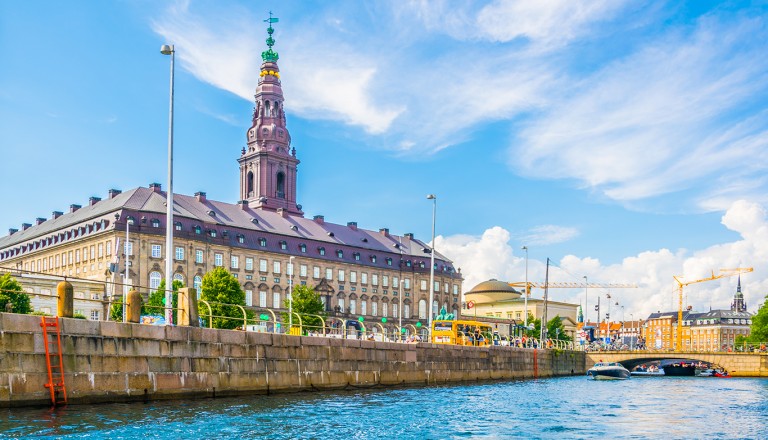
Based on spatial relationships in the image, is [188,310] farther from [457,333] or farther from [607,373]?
[607,373]

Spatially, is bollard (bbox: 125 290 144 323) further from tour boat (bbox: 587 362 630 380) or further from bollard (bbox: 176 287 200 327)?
tour boat (bbox: 587 362 630 380)

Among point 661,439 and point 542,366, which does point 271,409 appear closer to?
point 661,439

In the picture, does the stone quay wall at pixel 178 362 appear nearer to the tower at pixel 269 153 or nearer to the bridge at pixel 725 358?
the bridge at pixel 725 358

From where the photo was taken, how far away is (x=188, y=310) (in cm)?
3055

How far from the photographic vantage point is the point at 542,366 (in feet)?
261

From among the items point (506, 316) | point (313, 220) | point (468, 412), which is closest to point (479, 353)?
point (468, 412)

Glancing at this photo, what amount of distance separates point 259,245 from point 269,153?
2307 cm

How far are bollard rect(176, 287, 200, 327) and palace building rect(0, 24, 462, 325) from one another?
63.1 metres

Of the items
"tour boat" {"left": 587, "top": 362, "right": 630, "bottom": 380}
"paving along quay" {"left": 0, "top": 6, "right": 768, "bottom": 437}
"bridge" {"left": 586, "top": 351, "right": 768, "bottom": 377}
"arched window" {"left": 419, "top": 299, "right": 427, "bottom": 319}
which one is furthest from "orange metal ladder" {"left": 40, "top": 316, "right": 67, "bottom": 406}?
"arched window" {"left": 419, "top": 299, "right": 427, "bottom": 319}

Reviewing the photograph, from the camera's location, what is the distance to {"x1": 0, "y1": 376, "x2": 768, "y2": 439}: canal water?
73.1ft

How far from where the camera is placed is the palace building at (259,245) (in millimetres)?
109562

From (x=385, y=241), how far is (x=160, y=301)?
6783cm

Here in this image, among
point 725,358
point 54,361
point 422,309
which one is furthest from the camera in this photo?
point 422,309

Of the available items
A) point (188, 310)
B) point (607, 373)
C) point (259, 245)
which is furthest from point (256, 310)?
point (188, 310)
